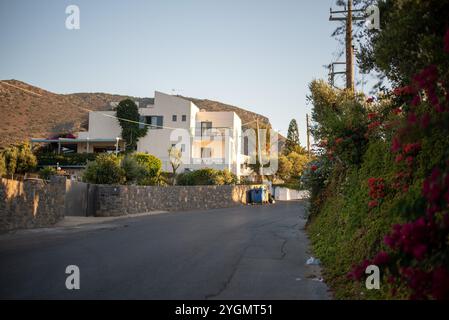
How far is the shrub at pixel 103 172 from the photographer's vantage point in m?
30.0

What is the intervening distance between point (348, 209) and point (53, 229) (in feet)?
38.2

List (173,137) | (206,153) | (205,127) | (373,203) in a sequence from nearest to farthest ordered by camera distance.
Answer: (373,203)
(173,137)
(206,153)
(205,127)

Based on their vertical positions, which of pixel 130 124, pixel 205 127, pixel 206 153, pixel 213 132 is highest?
pixel 205 127

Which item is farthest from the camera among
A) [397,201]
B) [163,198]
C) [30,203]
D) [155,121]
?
[155,121]

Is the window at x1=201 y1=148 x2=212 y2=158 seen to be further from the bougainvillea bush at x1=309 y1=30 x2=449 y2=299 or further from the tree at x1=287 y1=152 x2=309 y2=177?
the bougainvillea bush at x1=309 y1=30 x2=449 y2=299

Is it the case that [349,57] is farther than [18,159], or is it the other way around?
[18,159]

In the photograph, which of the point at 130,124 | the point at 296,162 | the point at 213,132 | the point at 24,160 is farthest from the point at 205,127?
the point at 24,160

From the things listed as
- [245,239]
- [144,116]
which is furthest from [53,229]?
[144,116]

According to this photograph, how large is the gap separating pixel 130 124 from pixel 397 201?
2346 inches

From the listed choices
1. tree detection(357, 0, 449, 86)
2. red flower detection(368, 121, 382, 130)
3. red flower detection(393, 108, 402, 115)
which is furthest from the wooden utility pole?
tree detection(357, 0, 449, 86)

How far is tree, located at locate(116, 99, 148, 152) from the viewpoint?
64750 mm

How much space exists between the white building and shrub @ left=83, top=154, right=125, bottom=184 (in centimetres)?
3232

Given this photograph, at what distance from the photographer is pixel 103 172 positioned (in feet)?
98.9

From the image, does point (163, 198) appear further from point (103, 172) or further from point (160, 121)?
point (160, 121)
